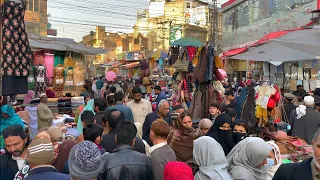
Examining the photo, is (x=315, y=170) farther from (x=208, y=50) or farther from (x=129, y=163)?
(x=208, y=50)

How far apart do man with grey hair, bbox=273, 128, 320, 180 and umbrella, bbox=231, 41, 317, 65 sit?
20.0 ft

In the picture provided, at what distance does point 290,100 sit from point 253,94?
165 centimetres

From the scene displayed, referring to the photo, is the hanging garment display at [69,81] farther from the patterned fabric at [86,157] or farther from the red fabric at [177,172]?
the red fabric at [177,172]

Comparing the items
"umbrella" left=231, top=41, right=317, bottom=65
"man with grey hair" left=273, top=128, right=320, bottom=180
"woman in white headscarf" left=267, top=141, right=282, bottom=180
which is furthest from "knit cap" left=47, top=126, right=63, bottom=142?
"umbrella" left=231, top=41, right=317, bottom=65

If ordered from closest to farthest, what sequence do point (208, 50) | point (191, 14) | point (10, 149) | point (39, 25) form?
point (10, 149)
point (208, 50)
point (39, 25)
point (191, 14)

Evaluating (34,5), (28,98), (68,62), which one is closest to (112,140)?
(28,98)

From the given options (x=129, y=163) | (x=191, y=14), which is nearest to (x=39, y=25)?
(x=129, y=163)

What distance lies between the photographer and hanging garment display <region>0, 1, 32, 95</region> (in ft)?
11.0

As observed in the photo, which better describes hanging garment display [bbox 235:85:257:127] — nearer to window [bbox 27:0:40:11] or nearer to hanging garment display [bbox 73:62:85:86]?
hanging garment display [bbox 73:62:85:86]

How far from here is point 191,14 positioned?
4094 centimetres

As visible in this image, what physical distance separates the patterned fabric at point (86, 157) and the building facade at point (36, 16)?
16.6 m

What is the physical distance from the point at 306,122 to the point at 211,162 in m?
3.61

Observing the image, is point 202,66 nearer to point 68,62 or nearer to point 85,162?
point 85,162

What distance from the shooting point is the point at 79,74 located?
10977 millimetres
